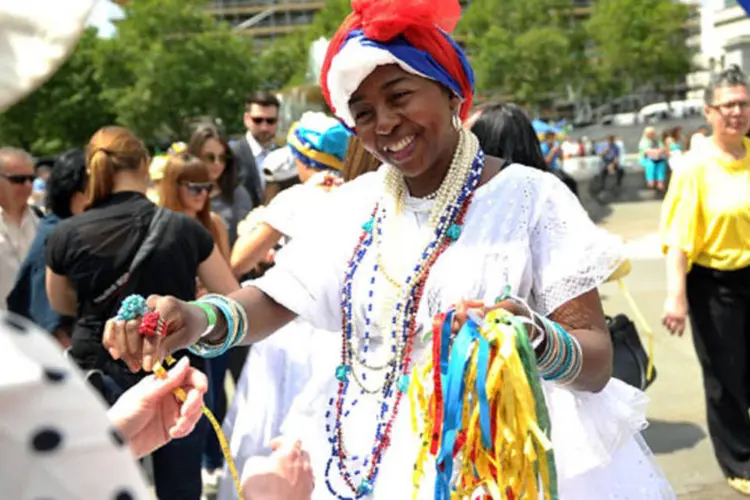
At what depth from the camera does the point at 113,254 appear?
3.52 m

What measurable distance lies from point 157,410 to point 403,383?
0.65 meters

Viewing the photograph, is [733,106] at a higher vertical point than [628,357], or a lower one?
higher

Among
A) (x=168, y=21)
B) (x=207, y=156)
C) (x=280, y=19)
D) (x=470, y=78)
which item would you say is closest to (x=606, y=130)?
(x=168, y=21)

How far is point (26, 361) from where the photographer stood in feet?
2.56

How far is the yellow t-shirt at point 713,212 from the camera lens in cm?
419

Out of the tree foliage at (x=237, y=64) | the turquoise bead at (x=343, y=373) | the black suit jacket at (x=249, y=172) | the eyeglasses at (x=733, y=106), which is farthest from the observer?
the tree foliage at (x=237, y=64)

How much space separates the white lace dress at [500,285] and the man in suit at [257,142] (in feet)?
12.9

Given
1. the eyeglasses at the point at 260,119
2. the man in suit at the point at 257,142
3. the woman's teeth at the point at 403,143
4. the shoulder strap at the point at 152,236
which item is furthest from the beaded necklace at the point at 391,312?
the eyeglasses at the point at 260,119

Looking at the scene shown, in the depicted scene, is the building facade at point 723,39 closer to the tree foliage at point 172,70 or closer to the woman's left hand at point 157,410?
the woman's left hand at point 157,410

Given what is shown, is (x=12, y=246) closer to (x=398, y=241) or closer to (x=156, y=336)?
(x=398, y=241)

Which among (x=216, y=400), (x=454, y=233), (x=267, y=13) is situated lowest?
(x=267, y=13)

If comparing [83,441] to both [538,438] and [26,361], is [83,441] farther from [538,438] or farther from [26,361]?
[538,438]

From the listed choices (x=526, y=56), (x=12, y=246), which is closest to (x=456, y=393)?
(x=12, y=246)

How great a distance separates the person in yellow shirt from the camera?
13.7ft
